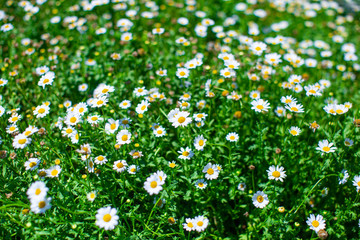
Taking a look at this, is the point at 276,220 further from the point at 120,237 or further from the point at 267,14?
the point at 267,14

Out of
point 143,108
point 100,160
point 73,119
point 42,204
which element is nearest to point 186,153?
point 143,108

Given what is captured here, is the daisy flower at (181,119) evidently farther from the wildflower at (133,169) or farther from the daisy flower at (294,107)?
the daisy flower at (294,107)

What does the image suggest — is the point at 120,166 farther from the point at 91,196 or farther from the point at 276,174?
the point at 276,174

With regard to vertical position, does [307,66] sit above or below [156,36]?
below

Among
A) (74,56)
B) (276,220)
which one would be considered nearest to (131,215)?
(276,220)

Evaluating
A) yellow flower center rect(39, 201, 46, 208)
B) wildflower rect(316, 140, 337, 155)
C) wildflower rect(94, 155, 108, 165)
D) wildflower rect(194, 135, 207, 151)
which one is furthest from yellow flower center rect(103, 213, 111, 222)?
wildflower rect(316, 140, 337, 155)

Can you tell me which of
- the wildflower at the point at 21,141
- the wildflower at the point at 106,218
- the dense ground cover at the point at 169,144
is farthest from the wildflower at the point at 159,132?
the wildflower at the point at 21,141

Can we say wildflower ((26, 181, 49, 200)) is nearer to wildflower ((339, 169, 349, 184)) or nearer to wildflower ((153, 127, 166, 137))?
wildflower ((153, 127, 166, 137))
